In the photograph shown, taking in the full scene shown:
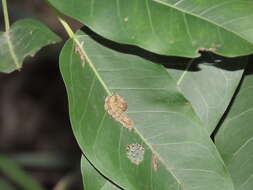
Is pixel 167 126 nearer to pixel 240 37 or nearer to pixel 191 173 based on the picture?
pixel 191 173

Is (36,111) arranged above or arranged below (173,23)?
below

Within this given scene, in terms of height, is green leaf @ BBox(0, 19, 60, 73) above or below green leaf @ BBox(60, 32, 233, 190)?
above

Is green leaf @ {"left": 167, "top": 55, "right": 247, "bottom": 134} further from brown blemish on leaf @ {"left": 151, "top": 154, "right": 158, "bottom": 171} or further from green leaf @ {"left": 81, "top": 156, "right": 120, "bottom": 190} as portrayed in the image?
green leaf @ {"left": 81, "top": 156, "right": 120, "bottom": 190}

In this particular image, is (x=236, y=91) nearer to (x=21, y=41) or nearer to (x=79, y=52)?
(x=79, y=52)

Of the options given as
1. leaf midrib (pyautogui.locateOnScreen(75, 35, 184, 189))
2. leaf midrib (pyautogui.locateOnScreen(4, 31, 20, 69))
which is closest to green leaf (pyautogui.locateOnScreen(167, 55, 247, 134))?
leaf midrib (pyautogui.locateOnScreen(75, 35, 184, 189))

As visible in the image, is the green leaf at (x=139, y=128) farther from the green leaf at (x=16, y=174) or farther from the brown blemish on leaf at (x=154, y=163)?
the green leaf at (x=16, y=174)

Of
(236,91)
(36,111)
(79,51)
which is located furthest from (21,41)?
(36,111)

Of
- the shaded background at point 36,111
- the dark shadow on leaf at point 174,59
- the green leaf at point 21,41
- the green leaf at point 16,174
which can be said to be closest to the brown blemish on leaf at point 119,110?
the dark shadow on leaf at point 174,59

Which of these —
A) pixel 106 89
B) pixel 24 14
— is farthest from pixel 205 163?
pixel 24 14
